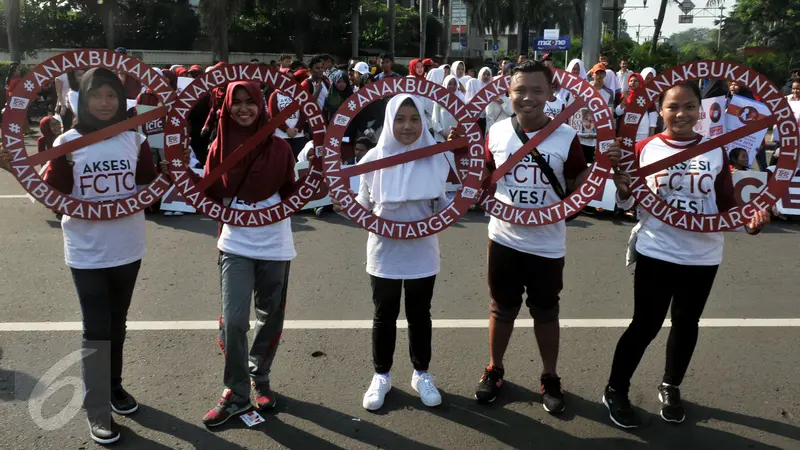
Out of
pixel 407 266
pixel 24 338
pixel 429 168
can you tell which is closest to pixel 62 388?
pixel 24 338

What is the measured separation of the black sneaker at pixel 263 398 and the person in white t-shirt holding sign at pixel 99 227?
71cm

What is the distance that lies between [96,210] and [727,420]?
342cm

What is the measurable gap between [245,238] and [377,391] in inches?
43.8

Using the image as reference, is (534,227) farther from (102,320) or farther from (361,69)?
(361,69)

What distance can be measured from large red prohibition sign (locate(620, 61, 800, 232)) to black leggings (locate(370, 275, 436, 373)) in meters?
1.19

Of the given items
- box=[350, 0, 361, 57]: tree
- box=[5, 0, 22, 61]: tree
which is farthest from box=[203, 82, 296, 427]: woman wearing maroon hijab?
box=[350, 0, 361, 57]: tree

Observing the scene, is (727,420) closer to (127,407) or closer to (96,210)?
(127,407)

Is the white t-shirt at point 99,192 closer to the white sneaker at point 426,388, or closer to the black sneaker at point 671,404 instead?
the white sneaker at point 426,388

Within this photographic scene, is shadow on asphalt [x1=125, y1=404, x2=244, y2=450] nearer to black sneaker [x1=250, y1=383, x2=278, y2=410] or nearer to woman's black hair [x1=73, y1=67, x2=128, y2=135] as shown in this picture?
black sneaker [x1=250, y1=383, x2=278, y2=410]

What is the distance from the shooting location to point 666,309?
3672 mm

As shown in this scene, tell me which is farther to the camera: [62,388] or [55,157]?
[62,388]

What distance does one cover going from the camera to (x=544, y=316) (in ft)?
12.3

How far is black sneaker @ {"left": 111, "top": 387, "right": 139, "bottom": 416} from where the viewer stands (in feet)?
12.1

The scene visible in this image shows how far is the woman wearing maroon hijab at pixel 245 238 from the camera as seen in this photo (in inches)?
137
